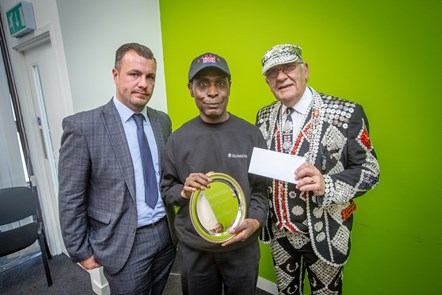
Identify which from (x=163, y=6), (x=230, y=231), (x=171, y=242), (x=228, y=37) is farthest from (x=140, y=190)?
(x=163, y=6)

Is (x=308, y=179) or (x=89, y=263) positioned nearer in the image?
(x=308, y=179)

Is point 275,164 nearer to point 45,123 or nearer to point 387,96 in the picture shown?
point 387,96

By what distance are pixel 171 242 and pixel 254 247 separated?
569 mm

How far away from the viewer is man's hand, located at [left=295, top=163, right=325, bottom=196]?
42.4 inches

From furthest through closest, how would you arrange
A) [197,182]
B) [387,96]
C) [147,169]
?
[387,96]
[147,169]
[197,182]

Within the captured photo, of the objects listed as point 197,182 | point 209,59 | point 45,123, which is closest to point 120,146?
point 197,182

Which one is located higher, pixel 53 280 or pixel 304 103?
pixel 304 103

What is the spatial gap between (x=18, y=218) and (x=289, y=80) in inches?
123

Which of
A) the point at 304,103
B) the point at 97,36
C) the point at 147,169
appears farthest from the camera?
the point at 97,36

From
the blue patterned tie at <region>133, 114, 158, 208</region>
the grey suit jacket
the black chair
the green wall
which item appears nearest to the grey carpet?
the black chair

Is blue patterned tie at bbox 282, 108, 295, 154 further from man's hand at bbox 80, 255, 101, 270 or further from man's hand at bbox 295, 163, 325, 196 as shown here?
man's hand at bbox 80, 255, 101, 270

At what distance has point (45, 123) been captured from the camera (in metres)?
2.61

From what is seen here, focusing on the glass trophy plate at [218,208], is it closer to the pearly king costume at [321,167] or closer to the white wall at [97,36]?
the pearly king costume at [321,167]

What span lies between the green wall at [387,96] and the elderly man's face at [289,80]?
560 millimetres
